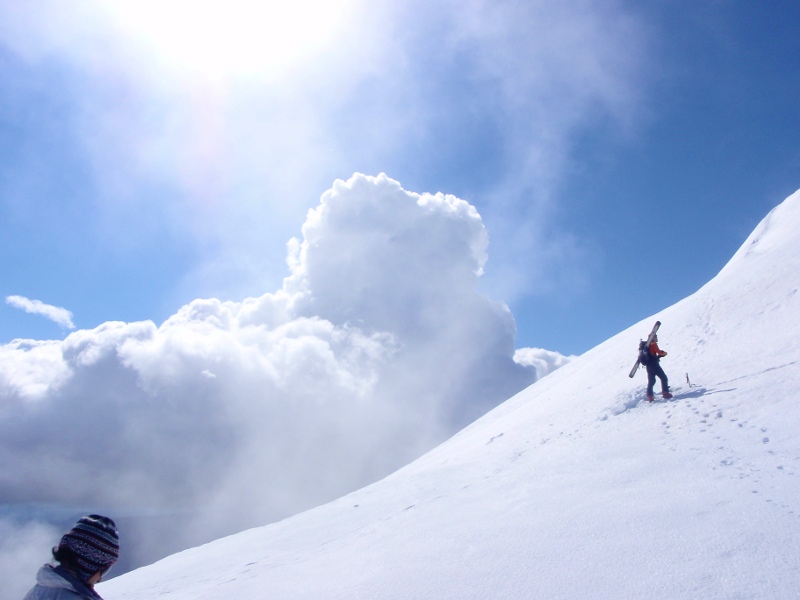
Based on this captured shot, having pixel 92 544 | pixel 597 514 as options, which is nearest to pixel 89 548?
pixel 92 544

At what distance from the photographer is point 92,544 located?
3074mm

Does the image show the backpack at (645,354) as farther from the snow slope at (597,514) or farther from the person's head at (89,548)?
the person's head at (89,548)

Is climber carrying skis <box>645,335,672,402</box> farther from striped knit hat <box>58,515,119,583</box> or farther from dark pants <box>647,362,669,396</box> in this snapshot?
striped knit hat <box>58,515,119,583</box>

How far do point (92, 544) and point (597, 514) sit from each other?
201 inches

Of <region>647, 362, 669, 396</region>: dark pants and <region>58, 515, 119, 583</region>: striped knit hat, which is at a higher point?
<region>647, 362, 669, 396</region>: dark pants

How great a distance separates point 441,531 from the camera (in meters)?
7.10

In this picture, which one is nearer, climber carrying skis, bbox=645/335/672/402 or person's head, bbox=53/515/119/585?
person's head, bbox=53/515/119/585

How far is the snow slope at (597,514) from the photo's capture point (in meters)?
4.60

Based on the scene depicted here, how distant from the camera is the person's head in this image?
3.01 meters

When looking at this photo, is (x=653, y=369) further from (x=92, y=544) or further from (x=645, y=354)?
(x=92, y=544)

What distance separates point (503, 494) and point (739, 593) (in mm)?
4415

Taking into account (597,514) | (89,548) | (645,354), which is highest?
(645,354)

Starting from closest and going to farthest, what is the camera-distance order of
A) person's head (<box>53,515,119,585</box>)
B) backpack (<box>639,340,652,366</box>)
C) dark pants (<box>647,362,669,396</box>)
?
person's head (<box>53,515,119,585</box>) → dark pants (<box>647,362,669,396</box>) → backpack (<box>639,340,652,366</box>)

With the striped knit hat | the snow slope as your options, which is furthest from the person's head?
the snow slope
